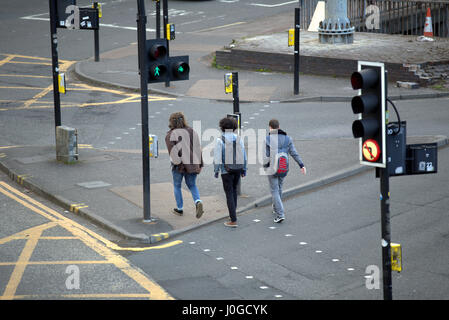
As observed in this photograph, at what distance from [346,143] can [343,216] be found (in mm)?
4568

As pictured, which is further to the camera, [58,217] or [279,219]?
[58,217]

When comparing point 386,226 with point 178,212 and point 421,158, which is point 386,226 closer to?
point 421,158

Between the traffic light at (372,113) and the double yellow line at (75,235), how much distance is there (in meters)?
3.15

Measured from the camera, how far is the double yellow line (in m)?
9.60

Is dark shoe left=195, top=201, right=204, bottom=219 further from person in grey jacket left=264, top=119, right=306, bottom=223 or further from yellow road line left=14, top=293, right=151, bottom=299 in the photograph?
yellow road line left=14, top=293, right=151, bottom=299

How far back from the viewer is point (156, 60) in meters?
11.7

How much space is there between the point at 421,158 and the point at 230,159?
4.28 metres

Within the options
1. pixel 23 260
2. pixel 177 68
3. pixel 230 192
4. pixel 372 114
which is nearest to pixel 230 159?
pixel 230 192

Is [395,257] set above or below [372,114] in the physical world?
below

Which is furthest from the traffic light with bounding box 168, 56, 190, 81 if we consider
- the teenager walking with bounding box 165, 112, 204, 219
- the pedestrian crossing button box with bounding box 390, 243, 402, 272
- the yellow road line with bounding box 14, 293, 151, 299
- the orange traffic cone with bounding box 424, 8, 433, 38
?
the orange traffic cone with bounding box 424, 8, 433, 38

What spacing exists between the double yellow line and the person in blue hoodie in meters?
1.03

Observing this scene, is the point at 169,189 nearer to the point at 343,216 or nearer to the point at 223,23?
the point at 343,216

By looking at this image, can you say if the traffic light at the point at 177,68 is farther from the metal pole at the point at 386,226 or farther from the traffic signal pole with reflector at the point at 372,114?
the metal pole at the point at 386,226
